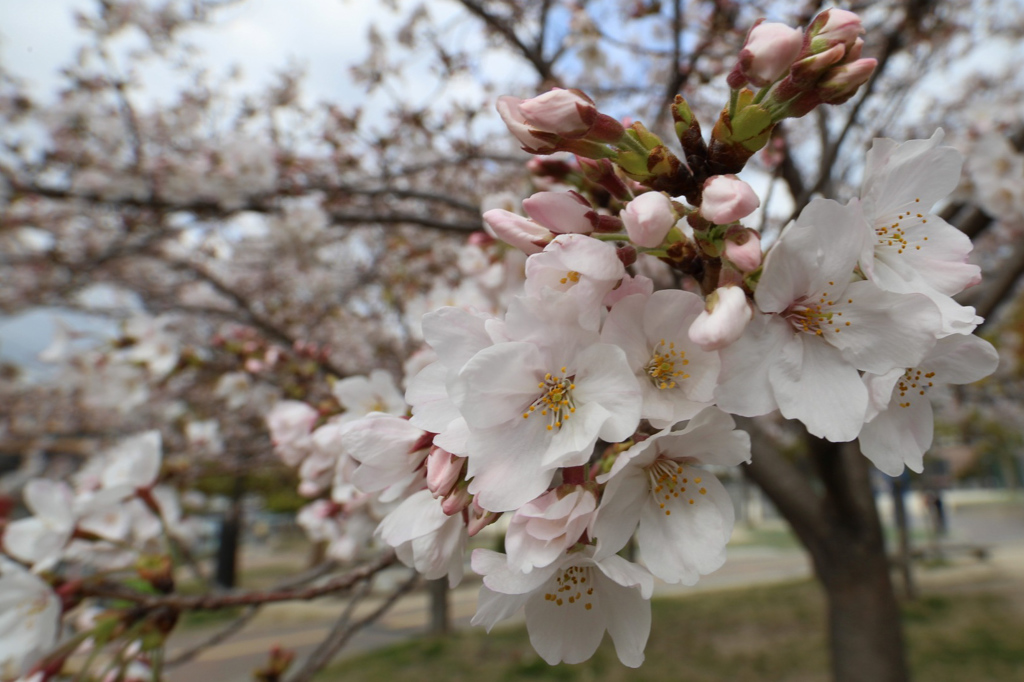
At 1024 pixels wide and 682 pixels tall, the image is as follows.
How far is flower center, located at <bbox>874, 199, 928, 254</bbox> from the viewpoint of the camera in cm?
79

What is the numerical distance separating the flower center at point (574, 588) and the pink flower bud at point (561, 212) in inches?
19.2

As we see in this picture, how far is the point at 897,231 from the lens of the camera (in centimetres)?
80

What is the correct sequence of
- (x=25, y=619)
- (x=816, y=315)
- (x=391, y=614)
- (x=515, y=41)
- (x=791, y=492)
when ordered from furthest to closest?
(x=391, y=614) < (x=515, y=41) < (x=791, y=492) < (x=25, y=619) < (x=816, y=315)

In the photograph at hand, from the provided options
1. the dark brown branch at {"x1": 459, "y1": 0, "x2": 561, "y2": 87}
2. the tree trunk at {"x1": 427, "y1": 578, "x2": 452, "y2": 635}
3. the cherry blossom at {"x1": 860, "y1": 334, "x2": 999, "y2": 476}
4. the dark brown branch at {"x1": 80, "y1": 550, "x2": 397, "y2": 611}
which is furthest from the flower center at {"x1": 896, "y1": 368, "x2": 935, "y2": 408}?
the tree trunk at {"x1": 427, "y1": 578, "x2": 452, "y2": 635}

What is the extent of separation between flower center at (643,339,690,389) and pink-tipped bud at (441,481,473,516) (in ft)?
0.95

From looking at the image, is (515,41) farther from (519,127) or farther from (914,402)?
(914,402)

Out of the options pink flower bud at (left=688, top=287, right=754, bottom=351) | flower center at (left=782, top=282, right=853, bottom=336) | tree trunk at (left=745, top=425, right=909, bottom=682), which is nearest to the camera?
pink flower bud at (left=688, top=287, right=754, bottom=351)

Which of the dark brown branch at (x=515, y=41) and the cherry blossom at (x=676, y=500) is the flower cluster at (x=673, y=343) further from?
the dark brown branch at (x=515, y=41)

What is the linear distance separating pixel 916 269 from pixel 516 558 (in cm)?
66

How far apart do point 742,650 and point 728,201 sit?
7.14 metres

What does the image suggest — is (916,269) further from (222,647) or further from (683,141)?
(222,647)

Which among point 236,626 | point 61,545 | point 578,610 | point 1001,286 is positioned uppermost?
point 61,545

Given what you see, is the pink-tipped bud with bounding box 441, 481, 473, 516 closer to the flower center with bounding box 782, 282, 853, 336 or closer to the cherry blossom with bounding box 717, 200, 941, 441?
the cherry blossom with bounding box 717, 200, 941, 441

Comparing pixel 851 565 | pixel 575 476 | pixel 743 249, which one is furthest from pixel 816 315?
pixel 851 565
